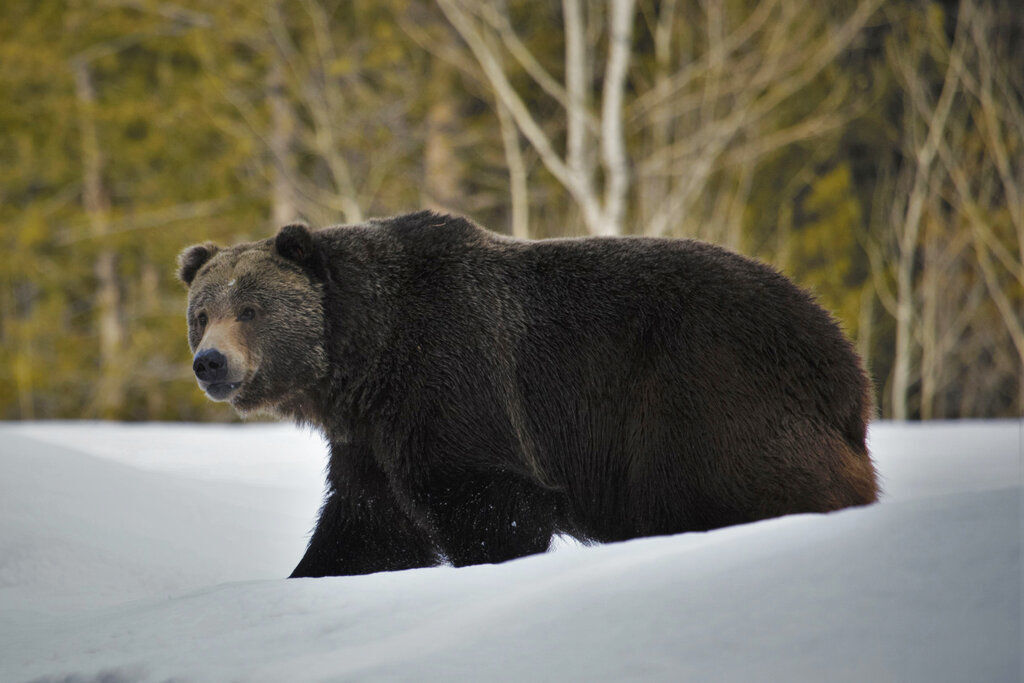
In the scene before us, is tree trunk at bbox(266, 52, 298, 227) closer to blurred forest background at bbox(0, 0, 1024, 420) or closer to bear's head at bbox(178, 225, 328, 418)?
blurred forest background at bbox(0, 0, 1024, 420)

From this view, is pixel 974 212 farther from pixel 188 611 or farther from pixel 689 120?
pixel 188 611

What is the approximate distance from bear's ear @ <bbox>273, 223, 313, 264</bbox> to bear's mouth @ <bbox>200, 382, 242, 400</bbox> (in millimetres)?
558

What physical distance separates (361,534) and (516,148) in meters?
8.38

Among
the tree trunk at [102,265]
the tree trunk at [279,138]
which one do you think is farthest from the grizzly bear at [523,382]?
the tree trunk at [102,265]

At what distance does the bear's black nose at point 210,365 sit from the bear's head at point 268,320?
50mm

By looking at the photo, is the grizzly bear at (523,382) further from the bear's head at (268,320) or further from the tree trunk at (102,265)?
the tree trunk at (102,265)

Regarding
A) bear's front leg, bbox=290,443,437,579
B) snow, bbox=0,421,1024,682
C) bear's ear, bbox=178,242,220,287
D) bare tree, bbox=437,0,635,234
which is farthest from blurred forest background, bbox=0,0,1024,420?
snow, bbox=0,421,1024,682

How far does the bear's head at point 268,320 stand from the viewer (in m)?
3.87

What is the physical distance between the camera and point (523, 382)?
383 centimetres

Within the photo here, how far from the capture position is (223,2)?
1552cm

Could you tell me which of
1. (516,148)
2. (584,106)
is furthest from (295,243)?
(516,148)

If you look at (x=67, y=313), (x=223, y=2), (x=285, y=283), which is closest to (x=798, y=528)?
(x=285, y=283)

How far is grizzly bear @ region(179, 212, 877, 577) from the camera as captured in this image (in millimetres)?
3500

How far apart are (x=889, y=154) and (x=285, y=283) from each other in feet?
57.9
